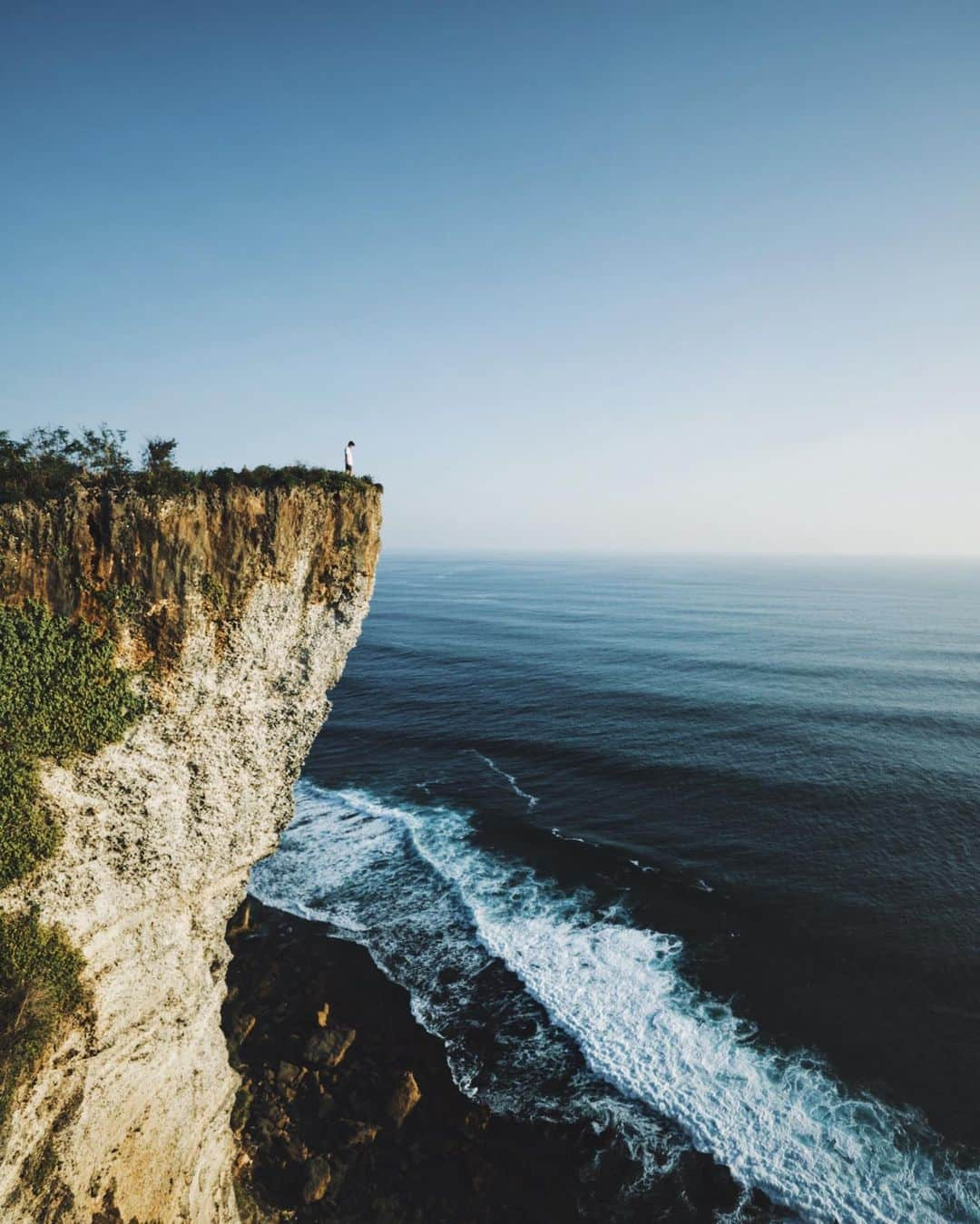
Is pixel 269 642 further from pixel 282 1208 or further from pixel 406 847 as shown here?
pixel 406 847

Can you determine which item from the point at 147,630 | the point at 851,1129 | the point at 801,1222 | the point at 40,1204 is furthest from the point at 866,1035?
the point at 147,630

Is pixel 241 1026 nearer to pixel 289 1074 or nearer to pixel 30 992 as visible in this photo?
pixel 289 1074

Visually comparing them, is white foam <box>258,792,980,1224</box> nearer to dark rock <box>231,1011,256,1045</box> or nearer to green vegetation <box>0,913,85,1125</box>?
dark rock <box>231,1011,256,1045</box>

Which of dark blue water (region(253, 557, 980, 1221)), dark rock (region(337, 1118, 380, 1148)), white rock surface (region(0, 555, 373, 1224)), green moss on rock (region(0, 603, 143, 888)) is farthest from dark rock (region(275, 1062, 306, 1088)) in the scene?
green moss on rock (region(0, 603, 143, 888))

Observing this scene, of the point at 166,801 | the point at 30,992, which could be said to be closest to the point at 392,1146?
the point at 30,992

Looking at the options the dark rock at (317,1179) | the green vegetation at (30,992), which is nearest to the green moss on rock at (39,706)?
the green vegetation at (30,992)
